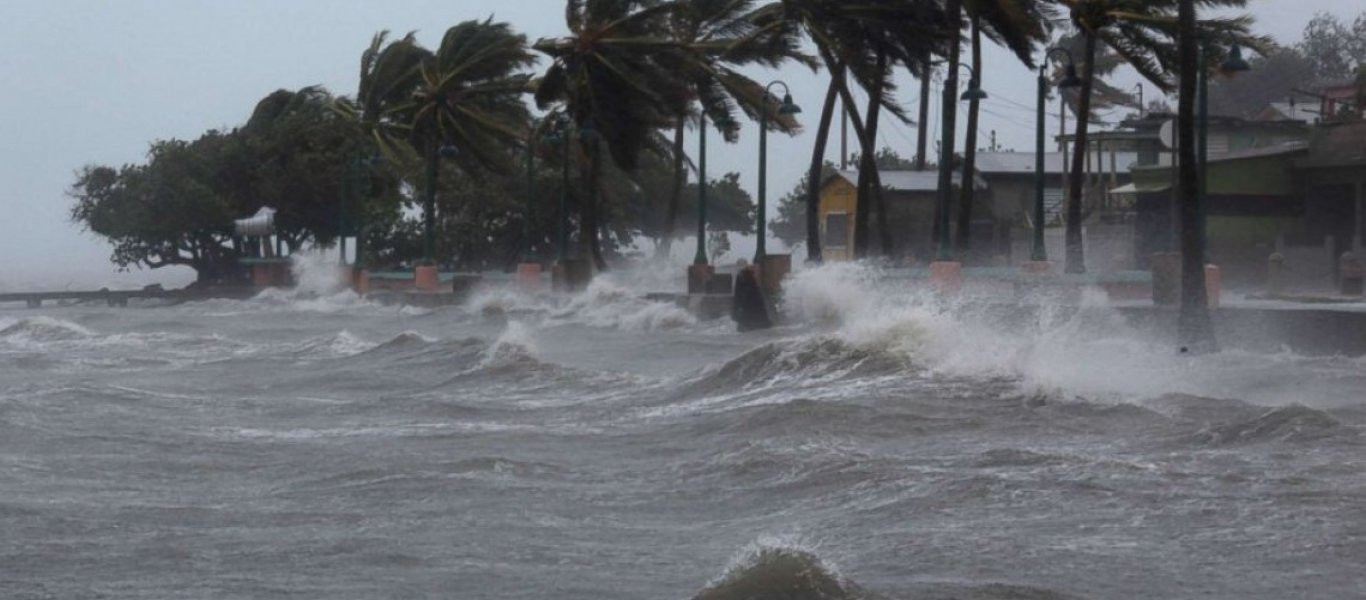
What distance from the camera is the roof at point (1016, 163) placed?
50.8 meters

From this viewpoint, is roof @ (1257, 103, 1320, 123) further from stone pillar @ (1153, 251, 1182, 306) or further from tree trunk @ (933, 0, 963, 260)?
stone pillar @ (1153, 251, 1182, 306)

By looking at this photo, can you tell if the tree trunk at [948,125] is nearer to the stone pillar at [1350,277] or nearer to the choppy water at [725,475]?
the stone pillar at [1350,277]

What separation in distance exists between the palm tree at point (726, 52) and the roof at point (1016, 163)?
9647 millimetres

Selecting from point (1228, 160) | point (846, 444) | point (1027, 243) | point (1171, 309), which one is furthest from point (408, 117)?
point (846, 444)

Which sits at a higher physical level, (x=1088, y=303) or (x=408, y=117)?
(x=408, y=117)

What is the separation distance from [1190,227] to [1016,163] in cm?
3085

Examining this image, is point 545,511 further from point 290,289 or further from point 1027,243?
point 290,289

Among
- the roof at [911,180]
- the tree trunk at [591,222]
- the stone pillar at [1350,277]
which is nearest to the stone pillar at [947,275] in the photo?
the stone pillar at [1350,277]

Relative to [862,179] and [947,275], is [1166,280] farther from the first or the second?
[862,179]

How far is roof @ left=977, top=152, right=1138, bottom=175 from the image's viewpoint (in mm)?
50825

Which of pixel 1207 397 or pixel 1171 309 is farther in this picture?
pixel 1171 309

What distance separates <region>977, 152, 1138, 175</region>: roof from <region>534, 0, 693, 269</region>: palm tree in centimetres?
1171

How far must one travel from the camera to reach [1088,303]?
2519 cm

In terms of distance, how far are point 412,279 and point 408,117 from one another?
7.51 metres
